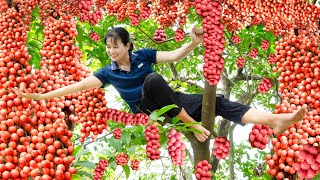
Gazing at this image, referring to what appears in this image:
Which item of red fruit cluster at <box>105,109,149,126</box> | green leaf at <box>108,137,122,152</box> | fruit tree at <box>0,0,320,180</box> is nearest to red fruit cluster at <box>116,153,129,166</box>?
fruit tree at <box>0,0,320,180</box>

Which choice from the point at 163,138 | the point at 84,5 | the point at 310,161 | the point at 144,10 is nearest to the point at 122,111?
the point at 163,138

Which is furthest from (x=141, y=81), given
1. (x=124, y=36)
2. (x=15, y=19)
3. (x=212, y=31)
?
(x=212, y=31)

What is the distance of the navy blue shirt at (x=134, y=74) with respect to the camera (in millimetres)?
2996

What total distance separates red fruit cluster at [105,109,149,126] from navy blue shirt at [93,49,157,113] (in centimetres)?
41

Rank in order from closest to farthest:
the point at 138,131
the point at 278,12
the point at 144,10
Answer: the point at 138,131, the point at 278,12, the point at 144,10

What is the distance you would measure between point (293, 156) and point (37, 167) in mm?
946

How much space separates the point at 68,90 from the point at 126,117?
22.8 inches

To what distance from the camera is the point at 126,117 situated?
8.64 feet

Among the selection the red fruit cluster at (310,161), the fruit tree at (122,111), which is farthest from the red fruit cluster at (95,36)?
the red fruit cluster at (310,161)

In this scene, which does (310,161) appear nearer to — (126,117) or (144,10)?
(126,117)

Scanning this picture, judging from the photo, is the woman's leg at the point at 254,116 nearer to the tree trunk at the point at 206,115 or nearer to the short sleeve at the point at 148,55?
the tree trunk at the point at 206,115

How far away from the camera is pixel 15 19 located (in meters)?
2.50

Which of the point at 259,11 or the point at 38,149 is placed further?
the point at 259,11

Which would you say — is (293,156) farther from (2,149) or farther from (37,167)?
(2,149)
